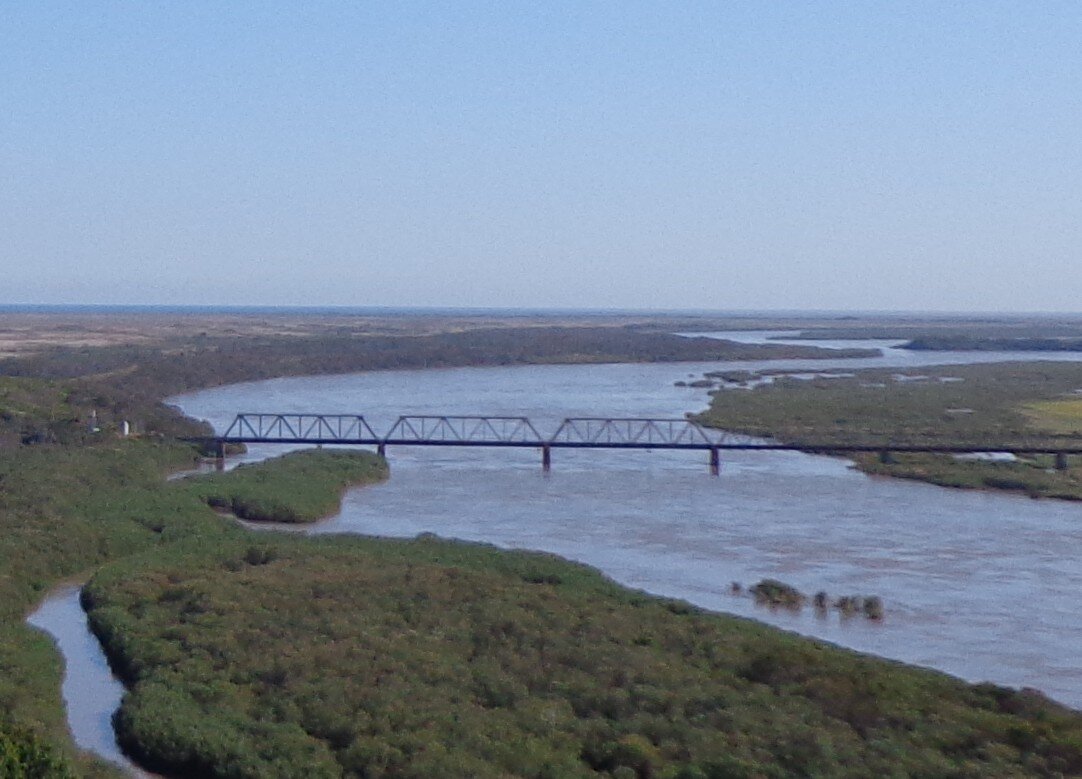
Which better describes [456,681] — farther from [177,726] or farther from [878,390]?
[878,390]

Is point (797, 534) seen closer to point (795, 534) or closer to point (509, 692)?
point (795, 534)

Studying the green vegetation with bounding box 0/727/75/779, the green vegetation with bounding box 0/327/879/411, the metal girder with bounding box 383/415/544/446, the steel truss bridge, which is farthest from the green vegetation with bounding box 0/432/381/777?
the green vegetation with bounding box 0/327/879/411

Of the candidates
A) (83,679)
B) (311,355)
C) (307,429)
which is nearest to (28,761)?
(83,679)

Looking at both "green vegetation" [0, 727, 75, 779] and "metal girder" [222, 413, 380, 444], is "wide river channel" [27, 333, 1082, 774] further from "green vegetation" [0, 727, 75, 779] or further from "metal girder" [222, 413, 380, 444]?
"green vegetation" [0, 727, 75, 779]

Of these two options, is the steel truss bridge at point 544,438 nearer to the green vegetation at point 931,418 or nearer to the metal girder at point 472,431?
the metal girder at point 472,431

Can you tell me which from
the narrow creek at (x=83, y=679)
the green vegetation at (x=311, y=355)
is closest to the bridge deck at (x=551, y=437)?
the green vegetation at (x=311, y=355)

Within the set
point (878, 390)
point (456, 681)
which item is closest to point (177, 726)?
point (456, 681)
